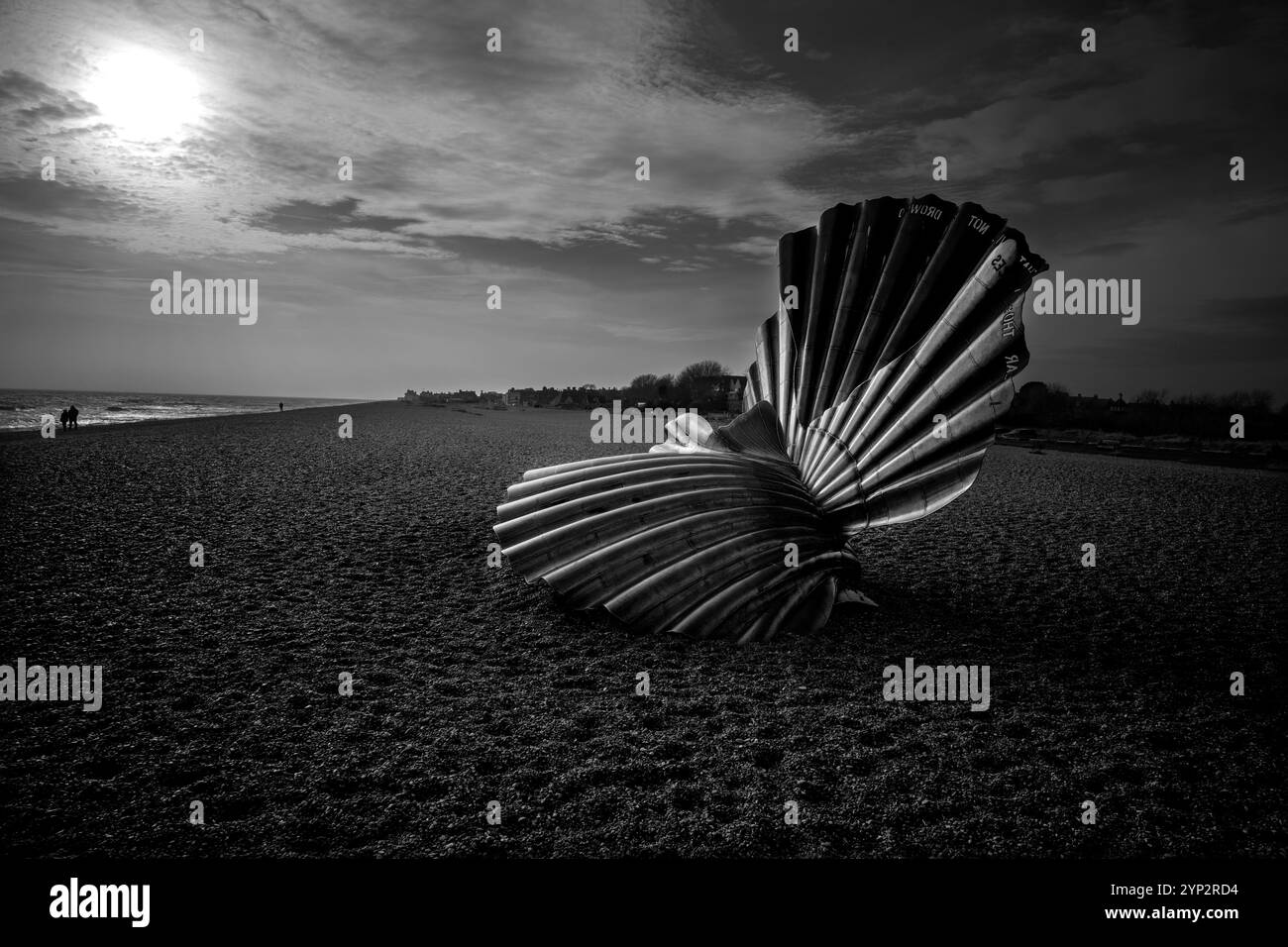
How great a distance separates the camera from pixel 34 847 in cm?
267

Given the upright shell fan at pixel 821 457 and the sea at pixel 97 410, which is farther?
the sea at pixel 97 410

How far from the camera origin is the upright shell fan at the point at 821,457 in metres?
5.65

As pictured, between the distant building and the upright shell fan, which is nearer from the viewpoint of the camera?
the upright shell fan

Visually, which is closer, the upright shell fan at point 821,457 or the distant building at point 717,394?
the upright shell fan at point 821,457

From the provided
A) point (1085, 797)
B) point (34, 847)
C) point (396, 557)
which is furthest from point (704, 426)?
point (34, 847)

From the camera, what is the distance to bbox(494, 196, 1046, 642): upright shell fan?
18.5 feet

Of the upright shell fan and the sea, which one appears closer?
the upright shell fan

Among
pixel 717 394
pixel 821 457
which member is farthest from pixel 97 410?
pixel 821 457

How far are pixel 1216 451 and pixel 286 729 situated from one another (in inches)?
1591

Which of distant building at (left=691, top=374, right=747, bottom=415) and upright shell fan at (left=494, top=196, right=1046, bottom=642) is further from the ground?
distant building at (left=691, top=374, right=747, bottom=415)

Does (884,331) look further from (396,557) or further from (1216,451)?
(1216,451)

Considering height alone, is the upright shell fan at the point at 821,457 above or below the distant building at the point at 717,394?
below
